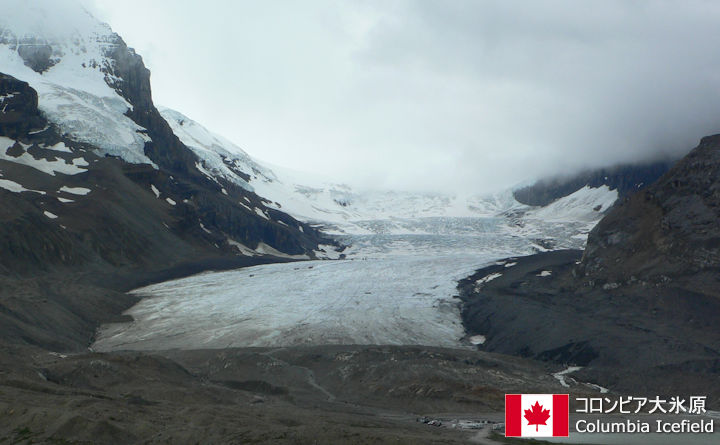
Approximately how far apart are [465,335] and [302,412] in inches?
1396

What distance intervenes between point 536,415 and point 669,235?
49.7 meters

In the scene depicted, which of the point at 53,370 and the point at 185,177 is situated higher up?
the point at 185,177

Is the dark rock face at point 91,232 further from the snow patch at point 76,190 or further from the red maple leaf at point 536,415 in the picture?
the red maple leaf at point 536,415

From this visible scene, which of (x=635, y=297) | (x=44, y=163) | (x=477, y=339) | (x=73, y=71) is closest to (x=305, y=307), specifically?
(x=477, y=339)

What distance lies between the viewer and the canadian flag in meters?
34.4

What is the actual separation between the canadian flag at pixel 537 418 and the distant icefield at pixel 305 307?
32.6 meters

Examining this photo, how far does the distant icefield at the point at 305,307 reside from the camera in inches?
2864

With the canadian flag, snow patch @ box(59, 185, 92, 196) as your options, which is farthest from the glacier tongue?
the canadian flag

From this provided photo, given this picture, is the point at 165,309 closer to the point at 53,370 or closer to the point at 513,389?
the point at 53,370

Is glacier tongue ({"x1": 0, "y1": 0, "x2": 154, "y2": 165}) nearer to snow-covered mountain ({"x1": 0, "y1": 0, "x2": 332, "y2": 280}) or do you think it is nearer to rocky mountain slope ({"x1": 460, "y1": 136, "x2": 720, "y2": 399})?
snow-covered mountain ({"x1": 0, "y1": 0, "x2": 332, "y2": 280})

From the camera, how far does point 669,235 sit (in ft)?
261

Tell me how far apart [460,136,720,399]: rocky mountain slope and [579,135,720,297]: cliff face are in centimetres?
13

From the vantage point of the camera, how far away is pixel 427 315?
80.2 meters

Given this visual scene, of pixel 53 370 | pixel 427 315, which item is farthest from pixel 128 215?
pixel 53 370
